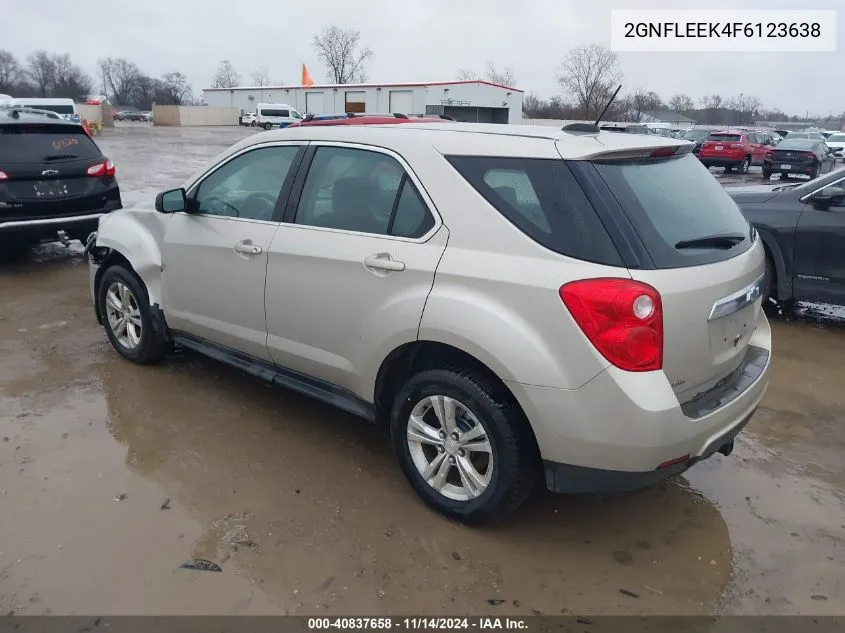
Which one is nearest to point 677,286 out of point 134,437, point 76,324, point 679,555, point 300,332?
point 679,555

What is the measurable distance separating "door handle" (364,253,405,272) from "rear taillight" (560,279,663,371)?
2.75ft

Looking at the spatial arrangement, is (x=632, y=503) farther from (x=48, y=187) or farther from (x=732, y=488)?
(x=48, y=187)

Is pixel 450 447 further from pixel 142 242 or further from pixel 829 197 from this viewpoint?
pixel 829 197

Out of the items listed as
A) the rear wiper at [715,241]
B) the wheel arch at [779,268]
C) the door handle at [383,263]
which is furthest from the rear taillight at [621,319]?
the wheel arch at [779,268]

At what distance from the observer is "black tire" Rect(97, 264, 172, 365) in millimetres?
4617

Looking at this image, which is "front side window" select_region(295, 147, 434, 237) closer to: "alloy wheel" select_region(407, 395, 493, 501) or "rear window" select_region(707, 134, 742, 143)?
"alloy wheel" select_region(407, 395, 493, 501)

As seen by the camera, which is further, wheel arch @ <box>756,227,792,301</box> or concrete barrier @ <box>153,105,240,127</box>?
concrete barrier @ <box>153,105,240,127</box>

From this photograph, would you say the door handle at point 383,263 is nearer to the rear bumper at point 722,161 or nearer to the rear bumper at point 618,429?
the rear bumper at point 618,429

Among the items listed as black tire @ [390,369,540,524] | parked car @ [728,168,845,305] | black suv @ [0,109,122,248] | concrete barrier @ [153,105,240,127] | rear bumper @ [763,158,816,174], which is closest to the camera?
black tire @ [390,369,540,524]

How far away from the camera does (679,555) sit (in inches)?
117

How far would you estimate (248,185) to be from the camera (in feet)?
13.1

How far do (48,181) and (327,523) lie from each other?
6.03 m

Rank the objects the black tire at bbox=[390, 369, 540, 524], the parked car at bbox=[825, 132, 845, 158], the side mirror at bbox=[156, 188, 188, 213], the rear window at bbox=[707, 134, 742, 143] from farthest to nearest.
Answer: the parked car at bbox=[825, 132, 845, 158]
the rear window at bbox=[707, 134, 742, 143]
the side mirror at bbox=[156, 188, 188, 213]
the black tire at bbox=[390, 369, 540, 524]

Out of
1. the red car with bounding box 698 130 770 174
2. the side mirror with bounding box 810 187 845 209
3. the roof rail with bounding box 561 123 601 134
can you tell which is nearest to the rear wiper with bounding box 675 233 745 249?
the roof rail with bounding box 561 123 601 134
